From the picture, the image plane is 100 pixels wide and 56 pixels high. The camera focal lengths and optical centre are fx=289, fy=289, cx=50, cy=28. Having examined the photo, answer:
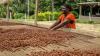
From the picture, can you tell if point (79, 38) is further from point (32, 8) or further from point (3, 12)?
point (32, 8)

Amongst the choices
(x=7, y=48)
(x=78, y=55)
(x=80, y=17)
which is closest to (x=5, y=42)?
(x=7, y=48)

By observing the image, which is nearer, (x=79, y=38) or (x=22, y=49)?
(x=22, y=49)

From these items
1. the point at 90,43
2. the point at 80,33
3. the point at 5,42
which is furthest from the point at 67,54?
the point at 80,33

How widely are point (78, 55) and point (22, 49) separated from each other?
3.18ft

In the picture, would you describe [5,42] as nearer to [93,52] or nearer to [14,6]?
[93,52]

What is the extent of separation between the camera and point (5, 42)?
463 cm

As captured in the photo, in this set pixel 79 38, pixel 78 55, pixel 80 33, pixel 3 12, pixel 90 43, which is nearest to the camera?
pixel 78 55

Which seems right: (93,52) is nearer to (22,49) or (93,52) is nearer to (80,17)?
(22,49)

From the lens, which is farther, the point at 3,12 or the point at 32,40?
the point at 3,12

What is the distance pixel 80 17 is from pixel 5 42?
3418cm

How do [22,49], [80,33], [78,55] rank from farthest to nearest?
[80,33] → [22,49] → [78,55]

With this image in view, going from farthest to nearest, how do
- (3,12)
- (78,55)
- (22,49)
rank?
(3,12) < (22,49) < (78,55)

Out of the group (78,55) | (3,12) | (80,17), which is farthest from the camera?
(80,17)

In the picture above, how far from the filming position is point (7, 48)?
4215mm
